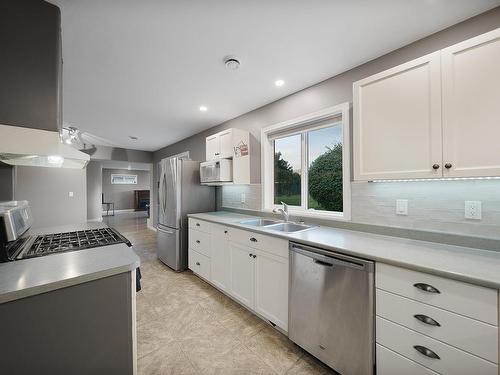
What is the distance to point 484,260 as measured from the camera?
1173 mm

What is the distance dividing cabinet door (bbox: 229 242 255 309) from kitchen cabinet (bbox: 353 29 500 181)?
4.43 feet

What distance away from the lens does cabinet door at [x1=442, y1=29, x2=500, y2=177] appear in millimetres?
1141

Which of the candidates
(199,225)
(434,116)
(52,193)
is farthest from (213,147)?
(52,193)

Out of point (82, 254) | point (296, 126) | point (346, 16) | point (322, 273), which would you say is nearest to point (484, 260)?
point (322, 273)

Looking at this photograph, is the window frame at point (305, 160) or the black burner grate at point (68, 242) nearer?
the black burner grate at point (68, 242)

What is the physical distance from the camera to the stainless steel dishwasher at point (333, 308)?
1301 mm

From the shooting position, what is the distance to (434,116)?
4.32 feet

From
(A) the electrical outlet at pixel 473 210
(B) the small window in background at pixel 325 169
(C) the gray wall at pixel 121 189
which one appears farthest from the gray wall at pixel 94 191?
(A) the electrical outlet at pixel 473 210

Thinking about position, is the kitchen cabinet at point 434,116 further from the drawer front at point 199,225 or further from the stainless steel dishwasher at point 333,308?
the drawer front at point 199,225

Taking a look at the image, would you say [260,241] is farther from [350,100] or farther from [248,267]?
[350,100]

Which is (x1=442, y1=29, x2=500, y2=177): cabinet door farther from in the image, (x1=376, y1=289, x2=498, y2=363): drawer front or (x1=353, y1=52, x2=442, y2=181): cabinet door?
(x1=376, y1=289, x2=498, y2=363): drawer front

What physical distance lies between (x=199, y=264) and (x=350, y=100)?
9.21ft

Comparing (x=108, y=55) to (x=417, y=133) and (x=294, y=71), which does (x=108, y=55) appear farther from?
(x=417, y=133)

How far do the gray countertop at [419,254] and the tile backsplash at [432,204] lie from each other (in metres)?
0.13
